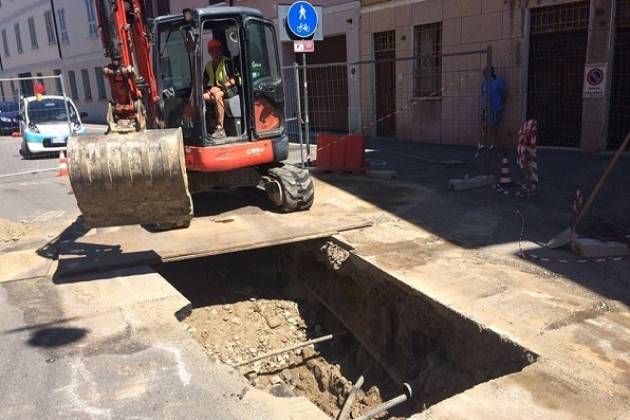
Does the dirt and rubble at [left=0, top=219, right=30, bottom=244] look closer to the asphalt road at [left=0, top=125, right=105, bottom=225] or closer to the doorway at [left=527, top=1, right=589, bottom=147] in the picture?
the asphalt road at [left=0, top=125, right=105, bottom=225]

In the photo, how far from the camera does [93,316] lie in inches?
195

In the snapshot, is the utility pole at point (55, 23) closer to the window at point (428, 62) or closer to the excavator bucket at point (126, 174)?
the window at point (428, 62)

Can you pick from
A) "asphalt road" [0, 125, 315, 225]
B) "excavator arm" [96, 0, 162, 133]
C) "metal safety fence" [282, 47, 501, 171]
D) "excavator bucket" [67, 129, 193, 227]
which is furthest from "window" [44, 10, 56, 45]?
"excavator bucket" [67, 129, 193, 227]

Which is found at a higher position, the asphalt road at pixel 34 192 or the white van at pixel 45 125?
the white van at pixel 45 125

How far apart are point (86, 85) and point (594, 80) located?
29994mm

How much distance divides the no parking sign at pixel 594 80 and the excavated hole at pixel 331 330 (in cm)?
693

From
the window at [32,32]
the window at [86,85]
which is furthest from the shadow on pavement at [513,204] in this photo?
the window at [32,32]

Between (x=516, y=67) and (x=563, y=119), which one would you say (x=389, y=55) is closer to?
(x=516, y=67)

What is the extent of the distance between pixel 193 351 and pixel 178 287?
2942 millimetres

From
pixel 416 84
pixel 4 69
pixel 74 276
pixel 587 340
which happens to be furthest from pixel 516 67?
pixel 4 69

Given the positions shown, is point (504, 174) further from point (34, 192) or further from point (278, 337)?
point (34, 192)

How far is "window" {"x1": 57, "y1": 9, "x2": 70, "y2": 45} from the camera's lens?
33031 millimetres

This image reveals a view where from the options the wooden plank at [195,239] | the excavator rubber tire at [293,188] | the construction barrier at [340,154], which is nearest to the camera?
the wooden plank at [195,239]

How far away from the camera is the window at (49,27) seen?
34.8m
